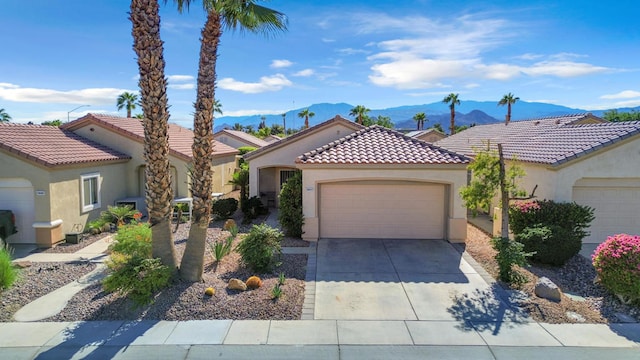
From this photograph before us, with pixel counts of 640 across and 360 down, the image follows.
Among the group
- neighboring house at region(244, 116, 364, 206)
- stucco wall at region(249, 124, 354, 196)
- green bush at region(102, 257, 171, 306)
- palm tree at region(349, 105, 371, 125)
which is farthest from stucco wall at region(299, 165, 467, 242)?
palm tree at region(349, 105, 371, 125)

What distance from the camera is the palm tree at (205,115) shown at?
9.32 meters

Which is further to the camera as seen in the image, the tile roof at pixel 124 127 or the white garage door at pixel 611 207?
the tile roof at pixel 124 127

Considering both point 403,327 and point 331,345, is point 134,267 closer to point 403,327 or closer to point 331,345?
point 331,345

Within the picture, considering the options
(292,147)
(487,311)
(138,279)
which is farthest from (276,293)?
(292,147)


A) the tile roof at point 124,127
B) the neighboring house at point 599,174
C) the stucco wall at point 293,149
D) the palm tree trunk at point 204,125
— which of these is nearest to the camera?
the palm tree trunk at point 204,125

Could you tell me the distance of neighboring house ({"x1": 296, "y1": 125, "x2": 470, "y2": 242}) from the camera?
46.9 ft

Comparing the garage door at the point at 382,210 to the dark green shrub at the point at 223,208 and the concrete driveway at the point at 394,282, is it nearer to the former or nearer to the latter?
the concrete driveway at the point at 394,282

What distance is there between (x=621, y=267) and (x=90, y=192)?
1855 centimetres

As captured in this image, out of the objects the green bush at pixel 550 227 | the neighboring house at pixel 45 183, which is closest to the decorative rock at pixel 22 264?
the neighboring house at pixel 45 183

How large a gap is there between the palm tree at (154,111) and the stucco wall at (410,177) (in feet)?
19.6

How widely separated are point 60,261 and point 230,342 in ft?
27.1

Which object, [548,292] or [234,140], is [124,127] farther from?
[234,140]

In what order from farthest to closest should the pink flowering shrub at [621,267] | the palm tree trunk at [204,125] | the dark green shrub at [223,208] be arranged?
the dark green shrub at [223,208] → the palm tree trunk at [204,125] → the pink flowering shrub at [621,267]

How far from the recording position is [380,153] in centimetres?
1500
